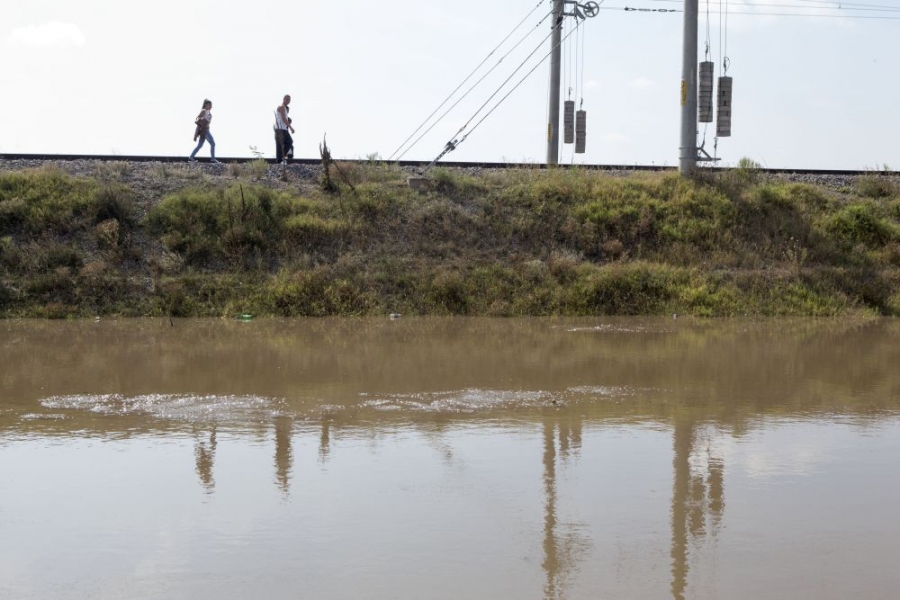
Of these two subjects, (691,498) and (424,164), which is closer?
(691,498)

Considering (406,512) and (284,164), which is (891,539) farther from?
(284,164)

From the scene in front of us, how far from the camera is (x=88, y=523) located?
666 centimetres

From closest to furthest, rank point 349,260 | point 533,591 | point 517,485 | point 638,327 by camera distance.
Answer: point 533,591, point 517,485, point 638,327, point 349,260

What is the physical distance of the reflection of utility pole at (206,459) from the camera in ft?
25.0

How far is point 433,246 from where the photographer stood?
21.0m

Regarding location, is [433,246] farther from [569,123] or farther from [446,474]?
[446,474]

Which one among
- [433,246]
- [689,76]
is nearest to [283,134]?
[433,246]

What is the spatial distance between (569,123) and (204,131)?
9.33m

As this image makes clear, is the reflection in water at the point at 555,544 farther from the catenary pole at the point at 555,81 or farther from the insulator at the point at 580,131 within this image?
the insulator at the point at 580,131

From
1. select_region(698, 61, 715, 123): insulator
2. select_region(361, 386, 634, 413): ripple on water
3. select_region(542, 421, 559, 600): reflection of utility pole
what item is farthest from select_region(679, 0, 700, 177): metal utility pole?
select_region(542, 421, 559, 600): reflection of utility pole

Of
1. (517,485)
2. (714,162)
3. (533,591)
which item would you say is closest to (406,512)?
(517,485)

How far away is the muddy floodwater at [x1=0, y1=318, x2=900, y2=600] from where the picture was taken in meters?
5.82

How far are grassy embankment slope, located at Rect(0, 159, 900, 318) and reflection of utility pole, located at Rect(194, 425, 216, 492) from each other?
992 centimetres

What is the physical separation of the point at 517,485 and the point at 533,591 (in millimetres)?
1997
